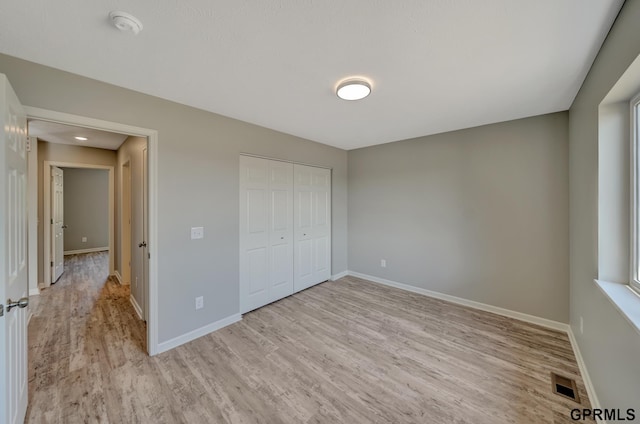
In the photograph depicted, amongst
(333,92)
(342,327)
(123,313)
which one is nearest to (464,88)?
(333,92)

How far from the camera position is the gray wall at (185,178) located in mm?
1843

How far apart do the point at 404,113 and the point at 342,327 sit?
249cm

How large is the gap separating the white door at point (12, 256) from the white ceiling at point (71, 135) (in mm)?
1940

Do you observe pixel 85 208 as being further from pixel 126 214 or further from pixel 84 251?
pixel 126 214

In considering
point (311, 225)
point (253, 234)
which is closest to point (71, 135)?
point (253, 234)

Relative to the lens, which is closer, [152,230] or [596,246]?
[596,246]

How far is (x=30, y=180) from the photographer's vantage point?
3.53 m

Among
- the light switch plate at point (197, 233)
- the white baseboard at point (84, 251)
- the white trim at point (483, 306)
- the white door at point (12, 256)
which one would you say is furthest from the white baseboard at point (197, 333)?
the white baseboard at point (84, 251)

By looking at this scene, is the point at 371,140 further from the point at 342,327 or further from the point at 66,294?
the point at 66,294

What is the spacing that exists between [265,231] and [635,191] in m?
3.25

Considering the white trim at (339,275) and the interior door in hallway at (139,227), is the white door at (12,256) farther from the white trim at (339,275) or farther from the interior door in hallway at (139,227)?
the white trim at (339,275)

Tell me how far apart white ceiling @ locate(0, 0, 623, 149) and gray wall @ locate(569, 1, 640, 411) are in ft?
0.46

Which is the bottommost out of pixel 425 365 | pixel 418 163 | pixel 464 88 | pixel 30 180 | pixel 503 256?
pixel 425 365

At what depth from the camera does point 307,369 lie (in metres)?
2.07
